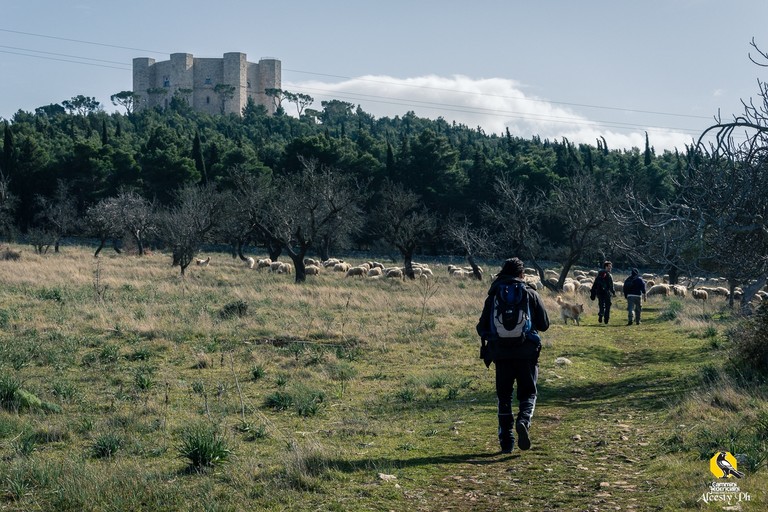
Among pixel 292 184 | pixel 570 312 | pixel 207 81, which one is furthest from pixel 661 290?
pixel 207 81

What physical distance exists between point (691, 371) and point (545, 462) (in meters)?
6.66

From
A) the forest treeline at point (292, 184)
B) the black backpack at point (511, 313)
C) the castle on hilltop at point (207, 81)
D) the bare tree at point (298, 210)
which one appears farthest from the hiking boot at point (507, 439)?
the castle on hilltop at point (207, 81)

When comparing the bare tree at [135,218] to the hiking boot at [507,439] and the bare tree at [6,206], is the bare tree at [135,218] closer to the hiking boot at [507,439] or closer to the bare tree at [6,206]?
the bare tree at [6,206]

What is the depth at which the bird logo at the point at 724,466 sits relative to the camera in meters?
6.61

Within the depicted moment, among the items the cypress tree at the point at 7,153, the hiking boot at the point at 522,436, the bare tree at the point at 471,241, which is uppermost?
the cypress tree at the point at 7,153

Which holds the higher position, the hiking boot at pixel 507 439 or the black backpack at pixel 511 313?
the black backpack at pixel 511 313

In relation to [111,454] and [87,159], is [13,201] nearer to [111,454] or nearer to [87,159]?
[87,159]

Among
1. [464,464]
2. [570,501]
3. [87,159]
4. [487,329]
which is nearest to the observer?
[570,501]

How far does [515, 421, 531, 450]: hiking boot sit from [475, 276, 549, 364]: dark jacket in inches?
26.2

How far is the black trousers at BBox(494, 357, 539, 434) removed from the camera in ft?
25.8

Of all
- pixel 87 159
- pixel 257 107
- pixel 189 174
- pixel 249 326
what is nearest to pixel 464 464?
pixel 249 326

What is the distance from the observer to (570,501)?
20.8 ft

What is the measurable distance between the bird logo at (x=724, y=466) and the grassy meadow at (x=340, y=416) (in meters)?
0.10

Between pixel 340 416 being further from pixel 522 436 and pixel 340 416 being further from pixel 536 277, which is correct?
pixel 536 277
